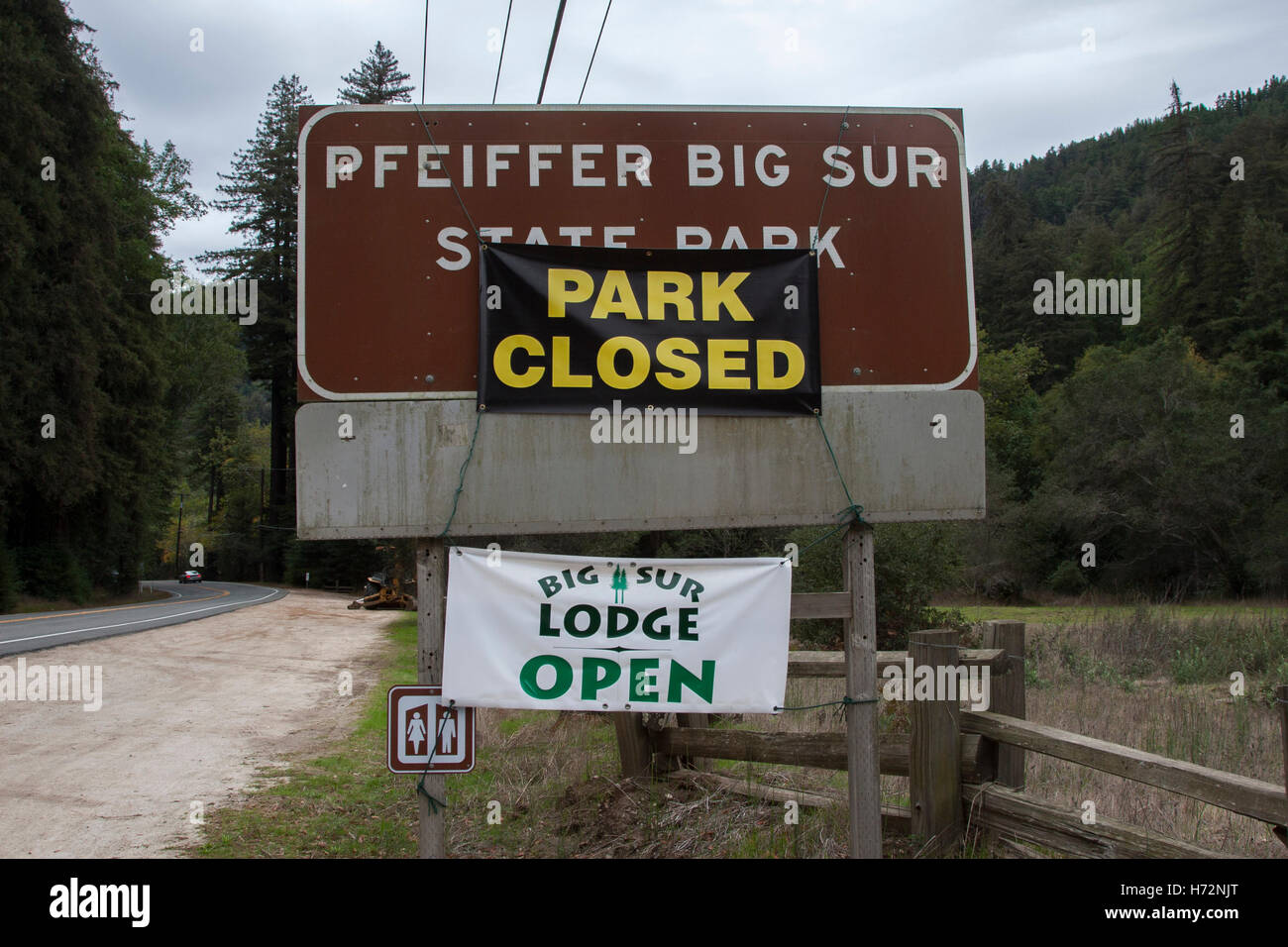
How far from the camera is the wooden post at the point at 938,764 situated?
18.3 feet

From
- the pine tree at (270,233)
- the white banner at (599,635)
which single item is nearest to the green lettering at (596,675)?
the white banner at (599,635)

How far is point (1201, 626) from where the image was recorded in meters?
16.7

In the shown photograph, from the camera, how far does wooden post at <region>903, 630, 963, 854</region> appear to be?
5.58 meters

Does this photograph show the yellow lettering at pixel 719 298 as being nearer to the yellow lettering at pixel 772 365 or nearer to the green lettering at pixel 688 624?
the yellow lettering at pixel 772 365

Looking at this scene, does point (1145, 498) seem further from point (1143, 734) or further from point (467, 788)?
point (467, 788)

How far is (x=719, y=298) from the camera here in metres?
5.23

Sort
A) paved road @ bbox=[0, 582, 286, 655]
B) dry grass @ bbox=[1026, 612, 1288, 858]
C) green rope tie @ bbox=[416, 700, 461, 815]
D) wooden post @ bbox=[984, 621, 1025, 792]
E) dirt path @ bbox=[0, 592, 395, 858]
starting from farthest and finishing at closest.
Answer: paved road @ bbox=[0, 582, 286, 655] → dirt path @ bbox=[0, 592, 395, 858] → dry grass @ bbox=[1026, 612, 1288, 858] → wooden post @ bbox=[984, 621, 1025, 792] → green rope tie @ bbox=[416, 700, 461, 815]

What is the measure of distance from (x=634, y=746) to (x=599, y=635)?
8.31 feet

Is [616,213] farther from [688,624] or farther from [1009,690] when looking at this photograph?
[1009,690]

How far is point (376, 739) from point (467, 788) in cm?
324

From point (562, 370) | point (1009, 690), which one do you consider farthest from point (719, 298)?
point (1009, 690)

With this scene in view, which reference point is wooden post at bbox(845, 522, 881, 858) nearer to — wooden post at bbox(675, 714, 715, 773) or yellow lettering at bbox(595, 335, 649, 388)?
yellow lettering at bbox(595, 335, 649, 388)
